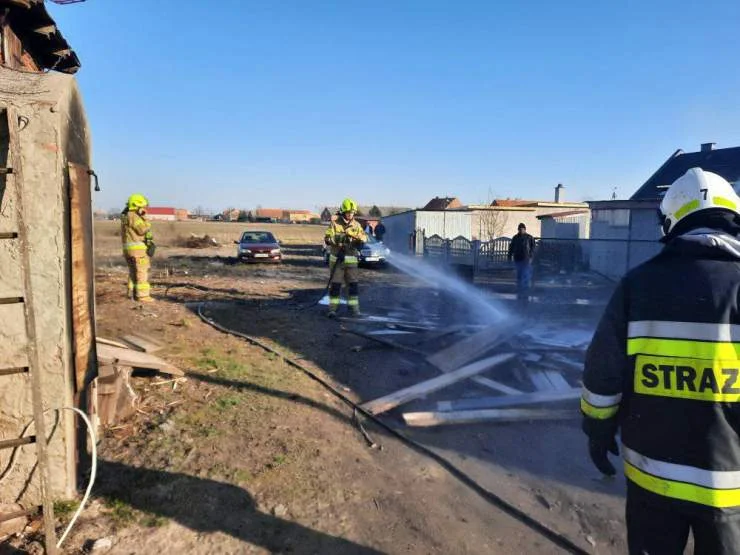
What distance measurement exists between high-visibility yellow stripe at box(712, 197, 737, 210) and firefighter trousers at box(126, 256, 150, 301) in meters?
9.17

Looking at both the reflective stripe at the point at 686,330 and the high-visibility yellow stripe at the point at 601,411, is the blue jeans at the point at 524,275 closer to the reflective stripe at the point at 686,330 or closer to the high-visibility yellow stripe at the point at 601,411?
the high-visibility yellow stripe at the point at 601,411

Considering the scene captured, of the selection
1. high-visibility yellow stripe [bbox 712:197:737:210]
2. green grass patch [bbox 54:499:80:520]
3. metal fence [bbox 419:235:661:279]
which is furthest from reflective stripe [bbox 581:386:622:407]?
metal fence [bbox 419:235:661:279]

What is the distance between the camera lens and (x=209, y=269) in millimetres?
18672

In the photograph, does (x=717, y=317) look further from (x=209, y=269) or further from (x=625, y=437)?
(x=209, y=269)

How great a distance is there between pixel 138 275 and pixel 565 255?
13.5 m

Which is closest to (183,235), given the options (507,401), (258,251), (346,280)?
(258,251)

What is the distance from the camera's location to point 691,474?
70.8 inches

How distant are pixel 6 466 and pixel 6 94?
206 cm

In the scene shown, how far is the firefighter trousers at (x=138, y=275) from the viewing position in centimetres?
921

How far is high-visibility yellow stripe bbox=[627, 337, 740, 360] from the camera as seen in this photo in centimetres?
176

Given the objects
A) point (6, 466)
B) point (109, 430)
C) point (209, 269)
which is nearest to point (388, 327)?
point (109, 430)

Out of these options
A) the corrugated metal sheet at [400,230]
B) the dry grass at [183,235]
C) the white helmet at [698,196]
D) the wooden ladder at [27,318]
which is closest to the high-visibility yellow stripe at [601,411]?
the white helmet at [698,196]

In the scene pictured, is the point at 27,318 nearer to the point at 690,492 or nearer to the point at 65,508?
the point at 65,508

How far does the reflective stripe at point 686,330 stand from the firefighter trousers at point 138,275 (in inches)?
355
